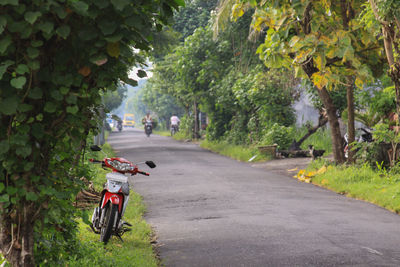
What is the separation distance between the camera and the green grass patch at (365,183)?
1188cm

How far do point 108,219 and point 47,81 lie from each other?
336cm

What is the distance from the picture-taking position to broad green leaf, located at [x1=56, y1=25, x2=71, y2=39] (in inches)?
152

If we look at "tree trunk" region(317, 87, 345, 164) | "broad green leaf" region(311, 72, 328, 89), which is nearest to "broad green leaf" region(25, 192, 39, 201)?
"broad green leaf" region(311, 72, 328, 89)

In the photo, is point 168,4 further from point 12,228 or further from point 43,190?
point 12,228

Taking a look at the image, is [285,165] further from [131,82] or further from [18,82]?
[18,82]

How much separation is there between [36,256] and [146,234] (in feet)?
11.4

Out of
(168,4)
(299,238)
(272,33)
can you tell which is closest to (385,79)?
(272,33)


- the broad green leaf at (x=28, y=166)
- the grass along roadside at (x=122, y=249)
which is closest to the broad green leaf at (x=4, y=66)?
the broad green leaf at (x=28, y=166)

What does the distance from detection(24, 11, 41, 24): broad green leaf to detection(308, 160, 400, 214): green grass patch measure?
893 cm

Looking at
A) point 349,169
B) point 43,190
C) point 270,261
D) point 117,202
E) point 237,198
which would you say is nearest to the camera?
point 43,190

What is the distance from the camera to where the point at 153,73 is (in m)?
38.5

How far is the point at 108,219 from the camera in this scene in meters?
7.24

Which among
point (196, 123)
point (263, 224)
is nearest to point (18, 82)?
point (263, 224)

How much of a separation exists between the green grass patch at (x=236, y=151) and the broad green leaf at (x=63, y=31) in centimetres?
1872
